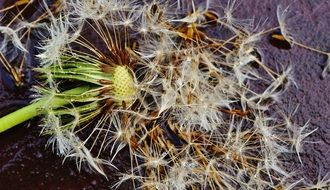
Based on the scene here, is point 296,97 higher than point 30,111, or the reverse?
point 30,111

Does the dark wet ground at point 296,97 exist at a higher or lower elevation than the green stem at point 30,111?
lower

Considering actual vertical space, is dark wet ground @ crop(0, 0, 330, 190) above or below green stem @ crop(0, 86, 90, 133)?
below

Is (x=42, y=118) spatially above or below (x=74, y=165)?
above

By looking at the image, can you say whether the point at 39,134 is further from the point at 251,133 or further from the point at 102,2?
the point at 251,133

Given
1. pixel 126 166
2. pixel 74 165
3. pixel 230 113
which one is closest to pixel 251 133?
pixel 230 113
